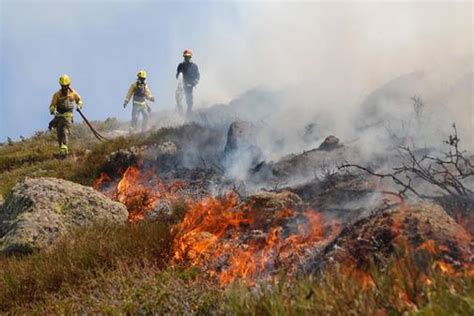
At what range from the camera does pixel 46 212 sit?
7.62m

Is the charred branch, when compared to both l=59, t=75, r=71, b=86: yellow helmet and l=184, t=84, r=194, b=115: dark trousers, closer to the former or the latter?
l=59, t=75, r=71, b=86: yellow helmet

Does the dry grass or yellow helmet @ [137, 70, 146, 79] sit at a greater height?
yellow helmet @ [137, 70, 146, 79]

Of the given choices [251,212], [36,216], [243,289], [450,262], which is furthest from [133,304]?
[36,216]

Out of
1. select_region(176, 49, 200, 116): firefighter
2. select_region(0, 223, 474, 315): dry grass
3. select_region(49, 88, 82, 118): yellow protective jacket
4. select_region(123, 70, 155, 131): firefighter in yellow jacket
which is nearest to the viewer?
select_region(0, 223, 474, 315): dry grass

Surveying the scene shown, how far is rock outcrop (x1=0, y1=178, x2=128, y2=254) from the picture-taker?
23.5 ft

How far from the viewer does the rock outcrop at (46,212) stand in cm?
716


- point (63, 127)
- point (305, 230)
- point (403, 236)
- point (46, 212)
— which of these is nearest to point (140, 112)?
point (63, 127)

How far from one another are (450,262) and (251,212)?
141 inches

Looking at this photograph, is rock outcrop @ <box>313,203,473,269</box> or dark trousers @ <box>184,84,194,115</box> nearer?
rock outcrop @ <box>313,203,473,269</box>

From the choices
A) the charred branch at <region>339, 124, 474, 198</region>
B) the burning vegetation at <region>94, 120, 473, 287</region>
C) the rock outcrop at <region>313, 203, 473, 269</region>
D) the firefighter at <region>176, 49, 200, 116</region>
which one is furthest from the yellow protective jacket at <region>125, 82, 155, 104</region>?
the rock outcrop at <region>313, 203, 473, 269</region>

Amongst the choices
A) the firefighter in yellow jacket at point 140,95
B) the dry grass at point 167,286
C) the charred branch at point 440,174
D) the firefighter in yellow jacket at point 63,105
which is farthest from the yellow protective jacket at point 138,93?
the dry grass at point 167,286

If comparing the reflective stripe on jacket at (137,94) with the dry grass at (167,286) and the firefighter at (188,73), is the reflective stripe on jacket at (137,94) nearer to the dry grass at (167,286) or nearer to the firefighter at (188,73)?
the firefighter at (188,73)

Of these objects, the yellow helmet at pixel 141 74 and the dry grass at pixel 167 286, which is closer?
the dry grass at pixel 167 286

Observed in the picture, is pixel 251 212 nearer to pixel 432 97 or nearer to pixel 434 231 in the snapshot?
pixel 434 231
